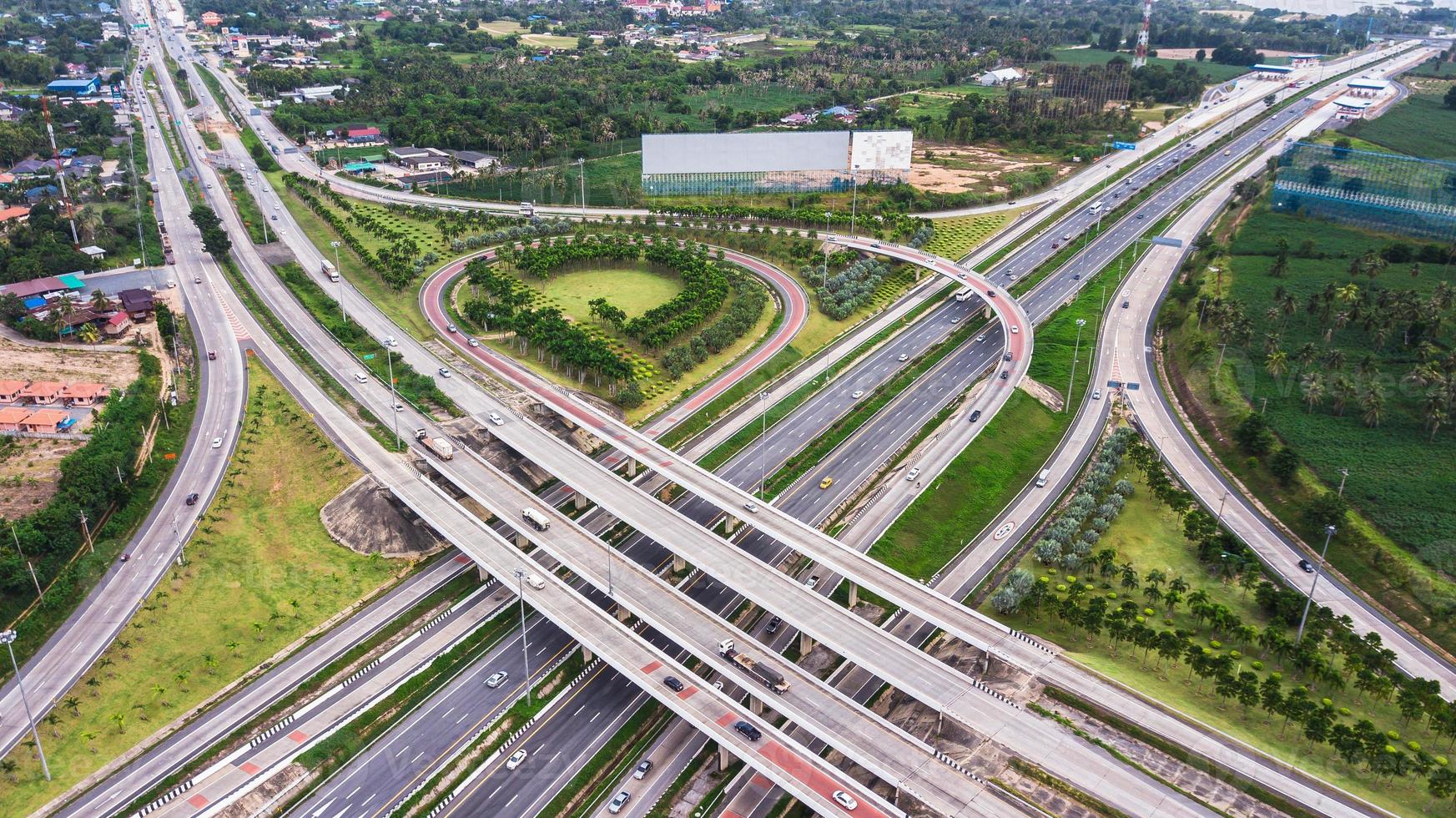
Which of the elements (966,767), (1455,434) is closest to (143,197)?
(966,767)

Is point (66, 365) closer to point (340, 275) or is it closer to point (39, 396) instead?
point (39, 396)

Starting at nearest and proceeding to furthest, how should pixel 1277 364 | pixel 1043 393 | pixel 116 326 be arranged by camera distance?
pixel 1277 364 → pixel 1043 393 → pixel 116 326

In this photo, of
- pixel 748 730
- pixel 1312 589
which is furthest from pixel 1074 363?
pixel 748 730

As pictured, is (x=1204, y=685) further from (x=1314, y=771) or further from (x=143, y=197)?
(x=143, y=197)

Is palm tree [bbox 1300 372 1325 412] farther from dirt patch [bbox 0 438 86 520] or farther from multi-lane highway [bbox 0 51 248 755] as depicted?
dirt patch [bbox 0 438 86 520]

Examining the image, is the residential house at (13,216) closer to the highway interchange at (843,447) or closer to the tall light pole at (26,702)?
the highway interchange at (843,447)

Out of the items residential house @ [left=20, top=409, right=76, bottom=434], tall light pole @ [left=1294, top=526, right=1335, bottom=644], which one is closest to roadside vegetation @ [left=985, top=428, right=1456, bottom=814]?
tall light pole @ [left=1294, top=526, right=1335, bottom=644]
